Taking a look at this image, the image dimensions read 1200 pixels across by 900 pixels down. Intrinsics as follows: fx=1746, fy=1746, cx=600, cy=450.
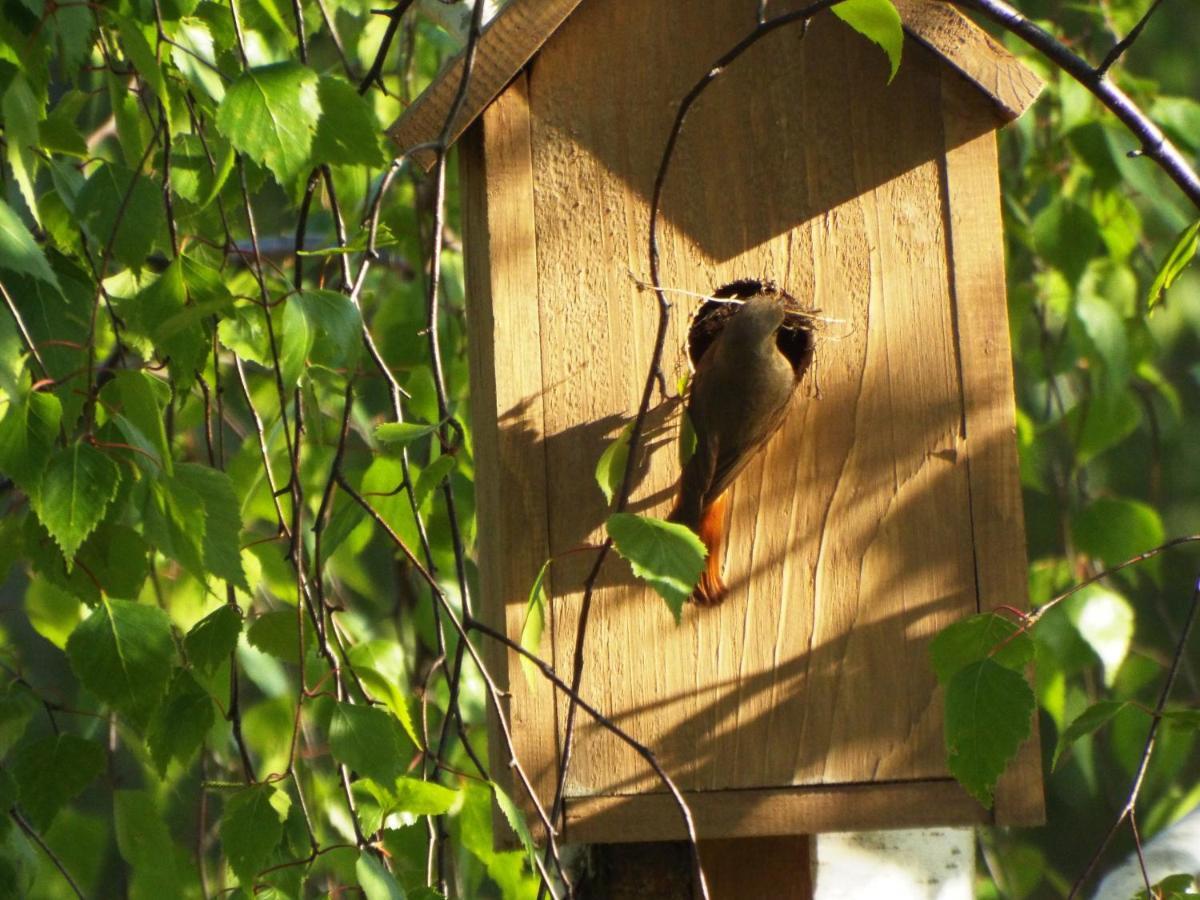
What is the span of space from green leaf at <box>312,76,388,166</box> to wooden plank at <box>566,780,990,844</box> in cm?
64

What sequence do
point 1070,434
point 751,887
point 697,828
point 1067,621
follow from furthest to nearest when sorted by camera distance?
point 1070,434, point 1067,621, point 751,887, point 697,828

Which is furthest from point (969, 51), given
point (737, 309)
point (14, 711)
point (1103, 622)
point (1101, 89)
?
point (14, 711)

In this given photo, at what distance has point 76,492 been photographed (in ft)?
3.86

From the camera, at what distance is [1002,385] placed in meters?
1.63


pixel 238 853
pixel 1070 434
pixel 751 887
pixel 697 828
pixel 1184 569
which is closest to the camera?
pixel 238 853

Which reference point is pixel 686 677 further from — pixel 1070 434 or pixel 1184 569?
pixel 1184 569

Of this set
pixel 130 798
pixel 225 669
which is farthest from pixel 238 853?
pixel 225 669

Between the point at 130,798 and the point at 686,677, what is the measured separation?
531 millimetres

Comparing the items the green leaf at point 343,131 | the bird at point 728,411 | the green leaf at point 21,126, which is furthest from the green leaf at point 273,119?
the bird at point 728,411

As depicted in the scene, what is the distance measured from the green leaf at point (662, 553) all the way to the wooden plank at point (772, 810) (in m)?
0.35

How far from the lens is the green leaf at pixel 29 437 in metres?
1.20

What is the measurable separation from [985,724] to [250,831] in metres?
0.58

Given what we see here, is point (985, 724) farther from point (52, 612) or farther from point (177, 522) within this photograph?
point (52, 612)

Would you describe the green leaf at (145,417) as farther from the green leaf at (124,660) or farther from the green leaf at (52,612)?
the green leaf at (52,612)
